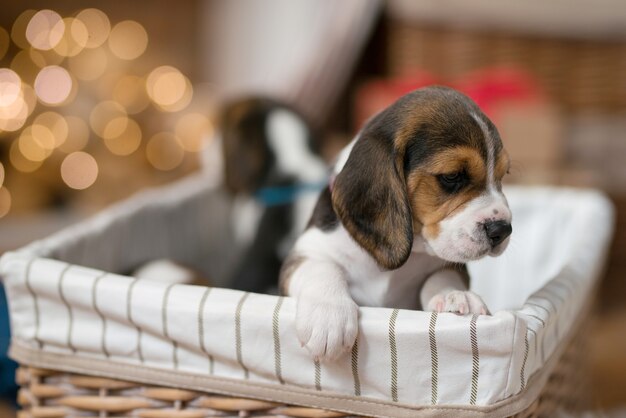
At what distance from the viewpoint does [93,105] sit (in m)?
3.39

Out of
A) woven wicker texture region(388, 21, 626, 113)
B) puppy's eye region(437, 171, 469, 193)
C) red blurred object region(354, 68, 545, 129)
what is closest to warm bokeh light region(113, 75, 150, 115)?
red blurred object region(354, 68, 545, 129)

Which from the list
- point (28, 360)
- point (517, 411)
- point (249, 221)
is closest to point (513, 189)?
point (249, 221)

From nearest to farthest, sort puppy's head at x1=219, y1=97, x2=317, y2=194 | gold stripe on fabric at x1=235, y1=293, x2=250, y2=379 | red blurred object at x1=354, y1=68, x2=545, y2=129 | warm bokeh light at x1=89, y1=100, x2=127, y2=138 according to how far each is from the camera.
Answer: gold stripe on fabric at x1=235, y1=293, x2=250, y2=379 → puppy's head at x1=219, y1=97, x2=317, y2=194 → red blurred object at x1=354, y1=68, x2=545, y2=129 → warm bokeh light at x1=89, y1=100, x2=127, y2=138

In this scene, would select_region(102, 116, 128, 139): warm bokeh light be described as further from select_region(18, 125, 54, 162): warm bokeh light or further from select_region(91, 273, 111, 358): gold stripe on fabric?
select_region(91, 273, 111, 358): gold stripe on fabric

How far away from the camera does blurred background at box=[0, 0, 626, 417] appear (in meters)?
2.88

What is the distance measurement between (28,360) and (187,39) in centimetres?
307

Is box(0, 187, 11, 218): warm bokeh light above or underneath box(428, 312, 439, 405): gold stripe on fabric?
above

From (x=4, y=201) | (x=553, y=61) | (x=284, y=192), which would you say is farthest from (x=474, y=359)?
(x=4, y=201)

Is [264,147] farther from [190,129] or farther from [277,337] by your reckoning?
[190,129]

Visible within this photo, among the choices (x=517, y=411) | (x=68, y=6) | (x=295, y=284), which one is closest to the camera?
(x=517, y=411)

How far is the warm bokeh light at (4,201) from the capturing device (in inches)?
119

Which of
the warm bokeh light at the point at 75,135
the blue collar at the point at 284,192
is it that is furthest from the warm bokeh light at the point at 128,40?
the blue collar at the point at 284,192

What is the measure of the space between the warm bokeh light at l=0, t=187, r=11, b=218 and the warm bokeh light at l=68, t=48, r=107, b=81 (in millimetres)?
620

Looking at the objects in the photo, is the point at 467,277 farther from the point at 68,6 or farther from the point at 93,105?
the point at 68,6
